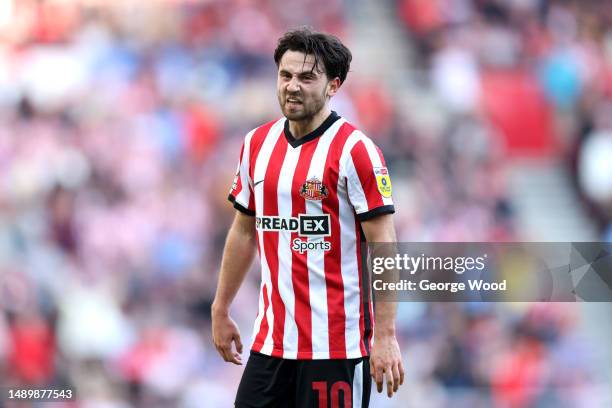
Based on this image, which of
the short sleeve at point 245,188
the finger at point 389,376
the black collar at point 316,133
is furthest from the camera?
the short sleeve at point 245,188

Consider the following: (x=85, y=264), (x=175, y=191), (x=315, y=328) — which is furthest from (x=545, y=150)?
(x=315, y=328)

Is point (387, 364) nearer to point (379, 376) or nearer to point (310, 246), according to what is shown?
point (379, 376)

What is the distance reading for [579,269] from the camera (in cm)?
665

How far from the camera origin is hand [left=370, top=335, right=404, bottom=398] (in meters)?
3.78

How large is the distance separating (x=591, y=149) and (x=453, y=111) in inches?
51.2

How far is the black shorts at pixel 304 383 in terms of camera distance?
12.8 feet

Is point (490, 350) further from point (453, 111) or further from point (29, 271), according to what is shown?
point (29, 271)

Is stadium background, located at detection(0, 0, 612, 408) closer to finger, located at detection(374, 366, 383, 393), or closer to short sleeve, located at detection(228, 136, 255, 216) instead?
short sleeve, located at detection(228, 136, 255, 216)

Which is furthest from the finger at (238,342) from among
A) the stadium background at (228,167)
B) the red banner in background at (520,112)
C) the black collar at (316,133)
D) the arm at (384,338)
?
the red banner in background at (520,112)

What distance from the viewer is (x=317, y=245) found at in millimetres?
3910

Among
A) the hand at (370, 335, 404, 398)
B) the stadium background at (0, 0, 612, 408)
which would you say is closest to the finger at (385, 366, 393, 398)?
the hand at (370, 335, 404, 398)

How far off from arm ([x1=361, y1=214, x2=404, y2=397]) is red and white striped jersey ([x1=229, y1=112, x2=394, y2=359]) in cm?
5

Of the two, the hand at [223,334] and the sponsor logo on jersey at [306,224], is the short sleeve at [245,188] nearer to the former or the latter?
the sponsor logo on jersey at [306,224]

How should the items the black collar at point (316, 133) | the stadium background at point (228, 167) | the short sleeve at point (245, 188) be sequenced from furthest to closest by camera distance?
1. the stadium background at point (228, 167)
2. the short sleeve at point (245, 188)
3. the black collar at point (316, 133)
